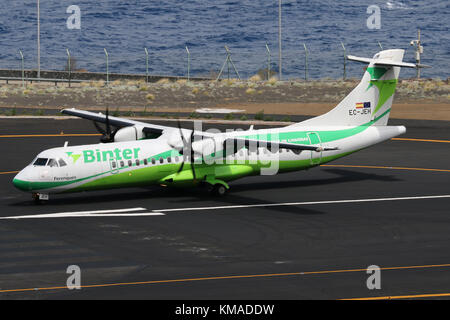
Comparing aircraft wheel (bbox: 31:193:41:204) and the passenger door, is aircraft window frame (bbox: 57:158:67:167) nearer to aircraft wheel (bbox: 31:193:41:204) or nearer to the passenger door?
aircraft wheel (bbox: 31:193:41:204)

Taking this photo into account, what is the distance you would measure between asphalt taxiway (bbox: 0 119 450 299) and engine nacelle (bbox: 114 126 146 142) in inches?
106

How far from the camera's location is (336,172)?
4603cm

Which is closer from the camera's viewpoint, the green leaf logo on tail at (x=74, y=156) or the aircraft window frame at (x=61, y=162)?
the aircraft window frame at (x=61, y=162)

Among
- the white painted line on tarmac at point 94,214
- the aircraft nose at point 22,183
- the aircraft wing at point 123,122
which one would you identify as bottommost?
the white painted line on tarmac at point 94,214

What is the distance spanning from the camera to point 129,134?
40625mm

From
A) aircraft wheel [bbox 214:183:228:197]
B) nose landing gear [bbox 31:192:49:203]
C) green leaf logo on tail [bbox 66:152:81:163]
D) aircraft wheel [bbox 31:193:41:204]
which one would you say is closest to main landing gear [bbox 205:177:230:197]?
aircraft wheel [bbox 214:183:228:197]

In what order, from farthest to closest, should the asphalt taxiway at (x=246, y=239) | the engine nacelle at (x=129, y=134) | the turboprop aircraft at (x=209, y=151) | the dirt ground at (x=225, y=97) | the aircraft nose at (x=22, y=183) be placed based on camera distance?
1. the dirt ground at (x=225, y=97)
2. the engine nacelle at (x=129, y=134)
3. the turboprop aircraft at (x=209, y=151)
4. the aircraft nose at (x=22, y=183)
5. the asphalt taxiway at (x=246, y=239)

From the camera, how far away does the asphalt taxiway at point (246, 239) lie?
937 inches

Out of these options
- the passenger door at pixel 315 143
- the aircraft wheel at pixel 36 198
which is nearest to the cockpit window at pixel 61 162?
the aircraft wheel at pixel 36 198

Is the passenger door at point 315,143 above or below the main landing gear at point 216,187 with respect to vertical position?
above

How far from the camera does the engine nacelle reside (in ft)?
132

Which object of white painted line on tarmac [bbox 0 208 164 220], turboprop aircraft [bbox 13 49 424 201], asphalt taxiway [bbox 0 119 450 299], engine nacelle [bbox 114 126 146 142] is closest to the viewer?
asphalt taxiway [bbox 0 119 450 299]

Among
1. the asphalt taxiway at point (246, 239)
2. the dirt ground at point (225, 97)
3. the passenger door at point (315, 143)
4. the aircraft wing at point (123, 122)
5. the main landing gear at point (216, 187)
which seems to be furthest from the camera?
the dirt ground at point (225, 97)

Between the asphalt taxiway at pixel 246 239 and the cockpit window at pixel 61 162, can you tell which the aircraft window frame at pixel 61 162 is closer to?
the cockpit window at pixel 61 162
